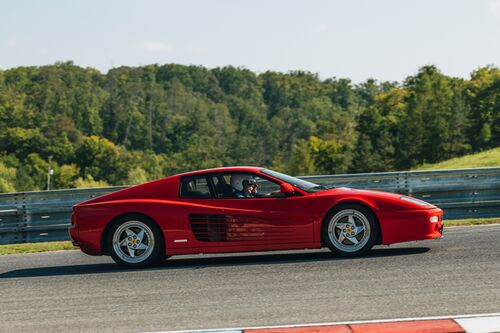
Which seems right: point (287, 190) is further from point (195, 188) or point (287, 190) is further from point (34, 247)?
point (34, 247)

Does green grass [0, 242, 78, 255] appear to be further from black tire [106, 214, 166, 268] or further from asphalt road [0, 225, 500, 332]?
black tire [106, 214, 166, 268]

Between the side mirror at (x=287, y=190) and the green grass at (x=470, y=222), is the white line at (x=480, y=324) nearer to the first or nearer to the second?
the side mirror at (x=287, y=190)

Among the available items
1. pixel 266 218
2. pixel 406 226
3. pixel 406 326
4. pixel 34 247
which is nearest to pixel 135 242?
pixel 266 218

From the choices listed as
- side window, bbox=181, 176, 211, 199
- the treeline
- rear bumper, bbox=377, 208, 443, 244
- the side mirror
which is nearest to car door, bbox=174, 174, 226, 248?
side window, bbox=181, 176, 211, 199

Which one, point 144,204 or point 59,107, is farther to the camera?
point 59,107

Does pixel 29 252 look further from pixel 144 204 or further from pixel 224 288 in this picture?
pixel 224 288

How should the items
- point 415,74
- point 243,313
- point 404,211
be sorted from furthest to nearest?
1. point 415,74
2. point 404,211
3. point 243,313

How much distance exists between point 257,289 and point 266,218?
6.32 feet

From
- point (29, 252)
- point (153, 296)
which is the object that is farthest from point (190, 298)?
point (29, 252)

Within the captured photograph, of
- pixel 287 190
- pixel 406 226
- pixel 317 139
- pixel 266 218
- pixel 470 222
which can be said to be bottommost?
pixel 470 222

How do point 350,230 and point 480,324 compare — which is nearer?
point 480,324

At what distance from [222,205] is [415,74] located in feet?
392

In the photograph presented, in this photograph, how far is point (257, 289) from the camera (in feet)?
25.9

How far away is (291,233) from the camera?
9664 mm
